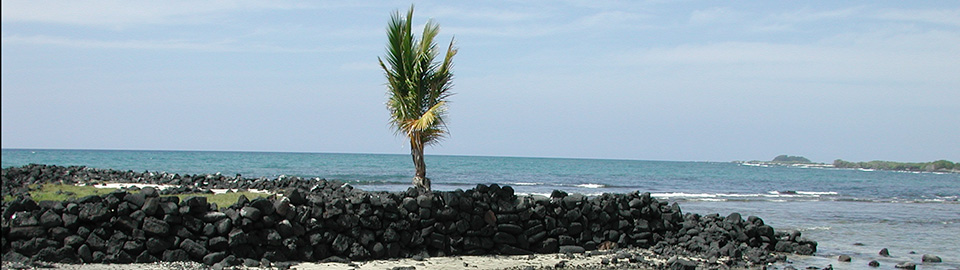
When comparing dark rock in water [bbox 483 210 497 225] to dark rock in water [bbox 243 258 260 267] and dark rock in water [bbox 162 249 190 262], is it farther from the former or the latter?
dark rock in water [bbox 162 249 190 262]

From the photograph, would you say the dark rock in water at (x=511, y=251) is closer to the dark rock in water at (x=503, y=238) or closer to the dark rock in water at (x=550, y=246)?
the dark rock in water at (x=503, y=238)

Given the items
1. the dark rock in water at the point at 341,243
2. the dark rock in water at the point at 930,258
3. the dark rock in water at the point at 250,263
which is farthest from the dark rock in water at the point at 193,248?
the dark rock in water at the point at 930,258

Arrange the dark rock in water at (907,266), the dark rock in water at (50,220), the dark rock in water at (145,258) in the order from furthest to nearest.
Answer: the dark rock in water at (907,266) < the dark rock in water at (145,258) < the dark rock in water at (50,220)

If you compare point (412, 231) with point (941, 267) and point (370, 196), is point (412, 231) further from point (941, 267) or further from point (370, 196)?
point (941, 267)

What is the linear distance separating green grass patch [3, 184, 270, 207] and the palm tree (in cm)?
351

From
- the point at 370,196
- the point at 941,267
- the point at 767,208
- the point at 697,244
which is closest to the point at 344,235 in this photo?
the point at 370,196

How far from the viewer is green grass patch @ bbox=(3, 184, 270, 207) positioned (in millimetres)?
15217

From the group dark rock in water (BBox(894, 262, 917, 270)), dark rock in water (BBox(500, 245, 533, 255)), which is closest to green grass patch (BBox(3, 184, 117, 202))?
dark rock in water (BBox(500, 245, 533, 255))

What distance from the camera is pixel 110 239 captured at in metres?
10.0

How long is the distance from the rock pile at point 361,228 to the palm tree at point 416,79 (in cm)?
151

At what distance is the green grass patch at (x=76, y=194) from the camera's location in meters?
15.2

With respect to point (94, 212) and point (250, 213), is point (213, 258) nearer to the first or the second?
point (250, 213)

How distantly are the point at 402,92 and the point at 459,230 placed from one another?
2887mm

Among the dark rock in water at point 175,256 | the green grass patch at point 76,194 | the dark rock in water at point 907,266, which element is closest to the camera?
the dark rock in water at point 175,256
